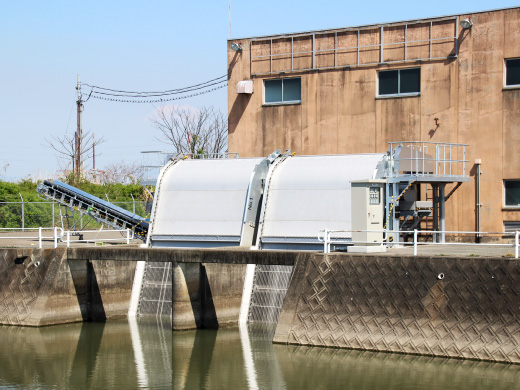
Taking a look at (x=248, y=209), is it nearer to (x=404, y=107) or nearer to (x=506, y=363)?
(x=404, y=107)

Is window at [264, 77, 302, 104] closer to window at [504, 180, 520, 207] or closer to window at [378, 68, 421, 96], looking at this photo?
window at [378, 68, 421, 96]

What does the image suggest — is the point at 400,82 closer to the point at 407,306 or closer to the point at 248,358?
the point at 407,306

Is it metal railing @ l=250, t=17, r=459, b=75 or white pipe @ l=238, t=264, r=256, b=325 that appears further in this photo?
metal railing @ l=250, t=17, r=459, b=75

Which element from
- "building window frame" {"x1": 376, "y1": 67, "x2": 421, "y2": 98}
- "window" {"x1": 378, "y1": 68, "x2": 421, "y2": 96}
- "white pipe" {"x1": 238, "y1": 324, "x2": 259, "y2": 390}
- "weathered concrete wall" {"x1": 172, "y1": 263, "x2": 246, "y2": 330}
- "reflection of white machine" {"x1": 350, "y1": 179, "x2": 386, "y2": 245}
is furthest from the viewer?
"window" {"x1": 378, "y1": 68, "x2": 421, "y2": 96}

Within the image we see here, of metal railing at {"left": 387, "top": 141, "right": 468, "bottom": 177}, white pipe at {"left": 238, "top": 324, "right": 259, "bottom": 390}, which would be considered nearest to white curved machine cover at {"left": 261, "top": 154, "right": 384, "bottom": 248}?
metal railing at {"left": 387, "top": 141, "right": 468, "bottom": 177}

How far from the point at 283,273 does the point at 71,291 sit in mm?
7303

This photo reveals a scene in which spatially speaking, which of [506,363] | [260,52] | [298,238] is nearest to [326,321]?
[506,363]

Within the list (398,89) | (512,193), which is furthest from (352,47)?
(512,193)

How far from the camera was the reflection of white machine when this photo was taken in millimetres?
25594

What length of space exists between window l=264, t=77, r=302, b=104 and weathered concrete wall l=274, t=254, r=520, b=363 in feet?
44.2

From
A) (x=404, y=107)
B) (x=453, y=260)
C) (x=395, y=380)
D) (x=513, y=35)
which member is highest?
(x=513, y=35)

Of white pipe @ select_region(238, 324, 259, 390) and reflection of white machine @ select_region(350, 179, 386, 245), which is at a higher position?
reflection of white machine @ select_region(350, 179, 386, 245)

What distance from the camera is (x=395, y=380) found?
70.7 ft

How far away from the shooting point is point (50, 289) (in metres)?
29.7
